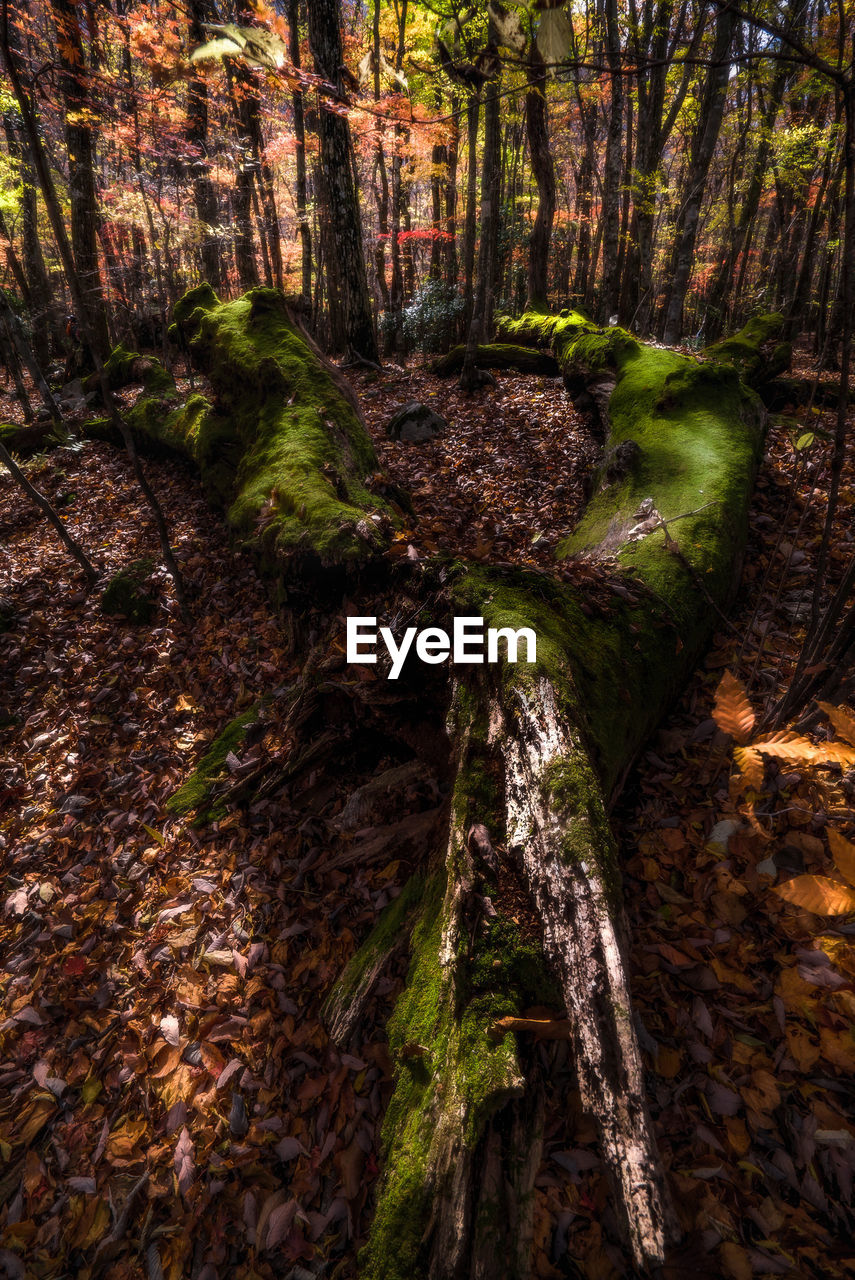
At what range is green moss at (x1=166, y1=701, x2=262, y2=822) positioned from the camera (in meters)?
3.53

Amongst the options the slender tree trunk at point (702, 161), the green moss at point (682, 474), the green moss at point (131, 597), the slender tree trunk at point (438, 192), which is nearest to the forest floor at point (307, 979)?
the green moss at point (682, 474)

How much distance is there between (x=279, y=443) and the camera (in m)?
5.00

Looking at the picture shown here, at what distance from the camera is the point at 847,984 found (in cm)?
204

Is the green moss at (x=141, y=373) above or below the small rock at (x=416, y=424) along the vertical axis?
above

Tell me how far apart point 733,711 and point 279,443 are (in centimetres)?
433

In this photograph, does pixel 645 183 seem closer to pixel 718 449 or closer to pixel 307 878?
pixel 718 449

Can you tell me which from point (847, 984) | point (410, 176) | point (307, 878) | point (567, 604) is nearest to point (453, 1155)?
point (847, 984)

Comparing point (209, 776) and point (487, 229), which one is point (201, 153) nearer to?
point (487, 229)

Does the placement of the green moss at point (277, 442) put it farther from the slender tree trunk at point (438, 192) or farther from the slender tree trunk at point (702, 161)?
the slender tree trunk at point (438, 192)

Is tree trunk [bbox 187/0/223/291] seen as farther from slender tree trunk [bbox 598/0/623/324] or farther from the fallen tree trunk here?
the fallen tree trunk

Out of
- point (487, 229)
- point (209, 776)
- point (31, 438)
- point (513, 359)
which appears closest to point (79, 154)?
point (31, 438)

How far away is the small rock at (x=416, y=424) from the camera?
23.7ft

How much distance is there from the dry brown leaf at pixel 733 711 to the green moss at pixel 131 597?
490cm

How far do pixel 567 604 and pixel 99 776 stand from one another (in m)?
3.45
